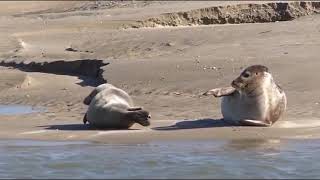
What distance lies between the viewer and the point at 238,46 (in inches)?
602

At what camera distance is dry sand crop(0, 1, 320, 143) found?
969 cm

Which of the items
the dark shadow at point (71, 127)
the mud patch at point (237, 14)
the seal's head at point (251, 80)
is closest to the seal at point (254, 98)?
the seal's head at point (251, 80)

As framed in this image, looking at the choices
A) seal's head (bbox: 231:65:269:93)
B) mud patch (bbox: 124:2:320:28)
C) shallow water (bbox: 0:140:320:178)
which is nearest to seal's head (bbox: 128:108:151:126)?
shallow water (bbox: 0:140:320:178)

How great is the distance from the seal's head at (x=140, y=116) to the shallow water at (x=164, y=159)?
0.62 meters

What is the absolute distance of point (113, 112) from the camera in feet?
32.2

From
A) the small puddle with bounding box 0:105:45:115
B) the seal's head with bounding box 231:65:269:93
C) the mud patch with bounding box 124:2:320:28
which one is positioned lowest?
the mud patch with bounding box 124:2:320:28

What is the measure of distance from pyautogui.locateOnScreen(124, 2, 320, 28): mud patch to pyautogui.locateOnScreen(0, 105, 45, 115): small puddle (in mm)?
9429

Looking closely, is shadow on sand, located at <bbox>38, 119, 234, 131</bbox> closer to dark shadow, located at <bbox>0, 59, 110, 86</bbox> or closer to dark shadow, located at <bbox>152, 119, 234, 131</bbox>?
dark shadow, located at <bbox>152, 119, 234, 131</bbox>

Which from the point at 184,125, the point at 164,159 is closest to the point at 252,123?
the point at 184,125

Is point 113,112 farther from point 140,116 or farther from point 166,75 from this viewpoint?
point 166,75

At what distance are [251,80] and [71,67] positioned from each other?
6.90 metres

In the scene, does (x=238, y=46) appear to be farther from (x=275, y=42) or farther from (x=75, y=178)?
(x=75, y=178)

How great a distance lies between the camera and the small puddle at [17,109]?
1179 cm

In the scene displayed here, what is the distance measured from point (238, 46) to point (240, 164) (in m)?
7.69
